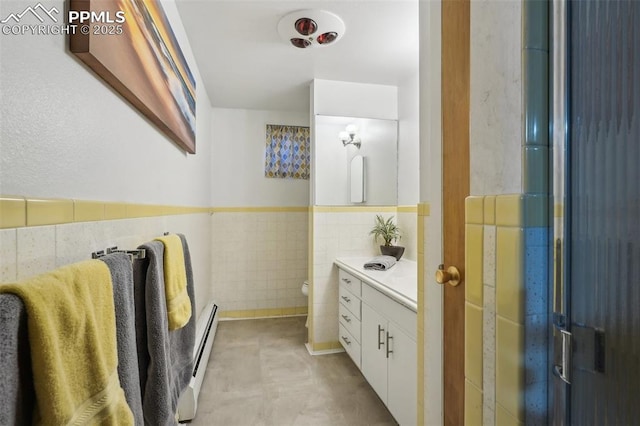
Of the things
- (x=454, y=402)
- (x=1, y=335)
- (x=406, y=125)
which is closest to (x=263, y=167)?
(x=406, y=125)

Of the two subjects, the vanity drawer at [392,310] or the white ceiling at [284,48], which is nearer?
the vanity drawer at [392,310]

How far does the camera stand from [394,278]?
207 centimetres

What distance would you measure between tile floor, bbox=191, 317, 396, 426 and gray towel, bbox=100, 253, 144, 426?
1.36 meters

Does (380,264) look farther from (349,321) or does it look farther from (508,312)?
(508,312)

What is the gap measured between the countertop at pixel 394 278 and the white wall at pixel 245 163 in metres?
1.35

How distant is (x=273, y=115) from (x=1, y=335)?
3650mm

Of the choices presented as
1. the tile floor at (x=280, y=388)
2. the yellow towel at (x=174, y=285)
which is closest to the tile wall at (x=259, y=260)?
the tile floor at (x=280, y=388)

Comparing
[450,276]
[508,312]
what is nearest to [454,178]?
[450,276]

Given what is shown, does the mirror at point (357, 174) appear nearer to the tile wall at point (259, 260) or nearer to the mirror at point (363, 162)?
the mirror at point (363, 162)

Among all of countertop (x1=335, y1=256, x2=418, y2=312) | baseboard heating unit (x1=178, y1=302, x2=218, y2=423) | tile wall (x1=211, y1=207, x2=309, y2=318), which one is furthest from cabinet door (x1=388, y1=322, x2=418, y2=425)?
tile wall (x1=211, y1=207, x2=309, y2=318)

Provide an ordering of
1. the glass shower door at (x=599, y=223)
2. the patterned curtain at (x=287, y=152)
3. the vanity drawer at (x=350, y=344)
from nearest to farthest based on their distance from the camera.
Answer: the glass shower door at (x=599, y=223) → the vanity drawer at (x=350, y=344) → the patterned curtain at (x=287, y=152)

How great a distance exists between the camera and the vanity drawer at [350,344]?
2.34 meters

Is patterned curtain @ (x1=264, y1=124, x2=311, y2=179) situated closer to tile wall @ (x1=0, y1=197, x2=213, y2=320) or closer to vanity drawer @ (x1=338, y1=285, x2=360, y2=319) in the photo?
vanity drawer @ (x1=338, y1=285, x2=360, y2=319)

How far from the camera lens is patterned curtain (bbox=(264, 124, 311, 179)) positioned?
3805 mm
